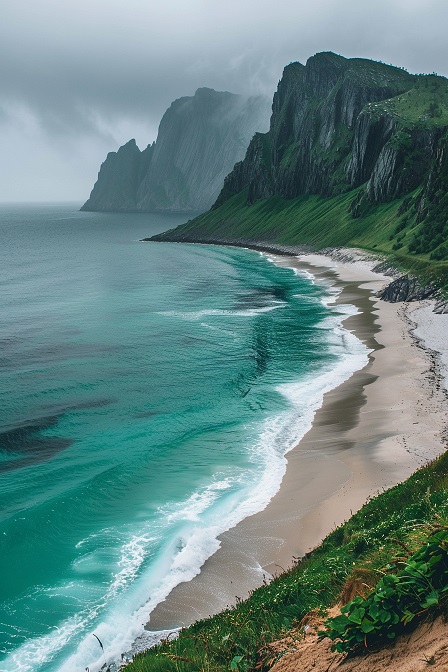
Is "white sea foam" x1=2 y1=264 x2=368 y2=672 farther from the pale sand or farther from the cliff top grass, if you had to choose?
the cliff top grass

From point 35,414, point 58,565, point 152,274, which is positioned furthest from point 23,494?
point 152,274

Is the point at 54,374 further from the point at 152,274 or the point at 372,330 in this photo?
the point at 152,274

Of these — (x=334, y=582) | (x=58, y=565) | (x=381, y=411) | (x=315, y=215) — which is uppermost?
(x=315, y=215)

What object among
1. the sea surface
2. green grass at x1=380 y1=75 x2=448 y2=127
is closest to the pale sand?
the sea surface

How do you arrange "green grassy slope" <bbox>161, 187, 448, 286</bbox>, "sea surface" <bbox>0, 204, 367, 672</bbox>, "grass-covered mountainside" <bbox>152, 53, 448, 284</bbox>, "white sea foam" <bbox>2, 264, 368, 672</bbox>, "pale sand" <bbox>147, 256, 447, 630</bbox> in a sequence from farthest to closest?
"grass-covered mountainside" <bbox>152, 53, 448, 284</bbox>
"green grassy slope" <bbox>161, 187, 448, 286</bbox>
"pale sand" <bbox>147, 256, 447, 630</bbox>
"sea surface" <bbox>0, 204, 367, 672</bbox>
"white sea foam" <bbox>2, 264, 368, 672</bbox>

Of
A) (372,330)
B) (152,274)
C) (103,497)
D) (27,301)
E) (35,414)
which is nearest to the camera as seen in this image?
(103,497)

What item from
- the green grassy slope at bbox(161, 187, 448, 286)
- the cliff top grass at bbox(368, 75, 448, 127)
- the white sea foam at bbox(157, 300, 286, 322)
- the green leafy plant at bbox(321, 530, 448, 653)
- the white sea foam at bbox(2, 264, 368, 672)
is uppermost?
the cliff top grass at bbox(368, 75, 448, 127)

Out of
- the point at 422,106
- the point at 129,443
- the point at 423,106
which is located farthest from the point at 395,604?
the point at 422,106
